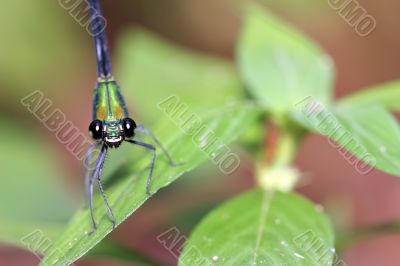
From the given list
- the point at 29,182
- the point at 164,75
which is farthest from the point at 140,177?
the point at 29,182

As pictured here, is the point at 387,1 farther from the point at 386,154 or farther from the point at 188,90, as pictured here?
the point at 386,154

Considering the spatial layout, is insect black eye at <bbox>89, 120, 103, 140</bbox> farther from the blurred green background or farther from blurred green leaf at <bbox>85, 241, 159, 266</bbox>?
the blurred green background

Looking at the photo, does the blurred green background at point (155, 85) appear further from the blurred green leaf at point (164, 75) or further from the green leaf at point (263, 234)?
the green leaf at point (263, 234)

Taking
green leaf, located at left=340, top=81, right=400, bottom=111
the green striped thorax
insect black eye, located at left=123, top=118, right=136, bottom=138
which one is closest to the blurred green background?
the green striped thorax

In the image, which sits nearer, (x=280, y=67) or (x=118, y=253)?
(x=118, y=253)

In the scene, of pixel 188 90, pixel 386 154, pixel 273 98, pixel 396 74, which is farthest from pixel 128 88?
pixel 396 74

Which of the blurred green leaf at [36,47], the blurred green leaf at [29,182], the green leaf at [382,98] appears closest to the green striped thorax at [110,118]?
the green leaf at [382,98]

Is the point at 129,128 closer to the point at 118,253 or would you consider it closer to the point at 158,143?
the point at 158,143
